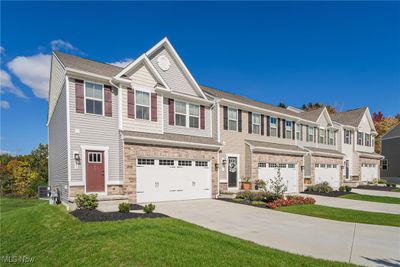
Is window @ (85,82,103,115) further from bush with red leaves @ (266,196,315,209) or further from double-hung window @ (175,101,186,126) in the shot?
bush with red leaves @ (266,196,315,209)

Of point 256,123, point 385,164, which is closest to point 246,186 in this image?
point 256,123

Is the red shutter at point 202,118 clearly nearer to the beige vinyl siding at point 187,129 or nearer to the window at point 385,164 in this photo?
the beige vinyl siding at point 187,129

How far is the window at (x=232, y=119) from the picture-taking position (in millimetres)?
18234

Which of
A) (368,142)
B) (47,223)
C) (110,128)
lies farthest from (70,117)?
(368,142)

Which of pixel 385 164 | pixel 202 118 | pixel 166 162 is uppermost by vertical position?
pixel 202 118

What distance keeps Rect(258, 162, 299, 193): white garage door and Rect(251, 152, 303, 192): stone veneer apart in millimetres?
307

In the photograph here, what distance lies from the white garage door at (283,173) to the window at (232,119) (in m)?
3.32

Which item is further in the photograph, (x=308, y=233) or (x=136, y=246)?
(x=308, y=233)

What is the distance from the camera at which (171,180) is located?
14406 mm

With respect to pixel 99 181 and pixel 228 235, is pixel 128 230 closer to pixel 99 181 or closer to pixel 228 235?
pixel 228 235

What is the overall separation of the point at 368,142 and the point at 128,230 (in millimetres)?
35374

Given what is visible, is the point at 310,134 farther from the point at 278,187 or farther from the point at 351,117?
the point at 278,187

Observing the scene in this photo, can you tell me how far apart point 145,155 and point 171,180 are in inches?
88.2

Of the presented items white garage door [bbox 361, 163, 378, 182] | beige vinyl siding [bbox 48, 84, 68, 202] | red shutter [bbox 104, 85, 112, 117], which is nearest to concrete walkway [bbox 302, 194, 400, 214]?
red shutter [bbox 104, 85, 112, 117]
